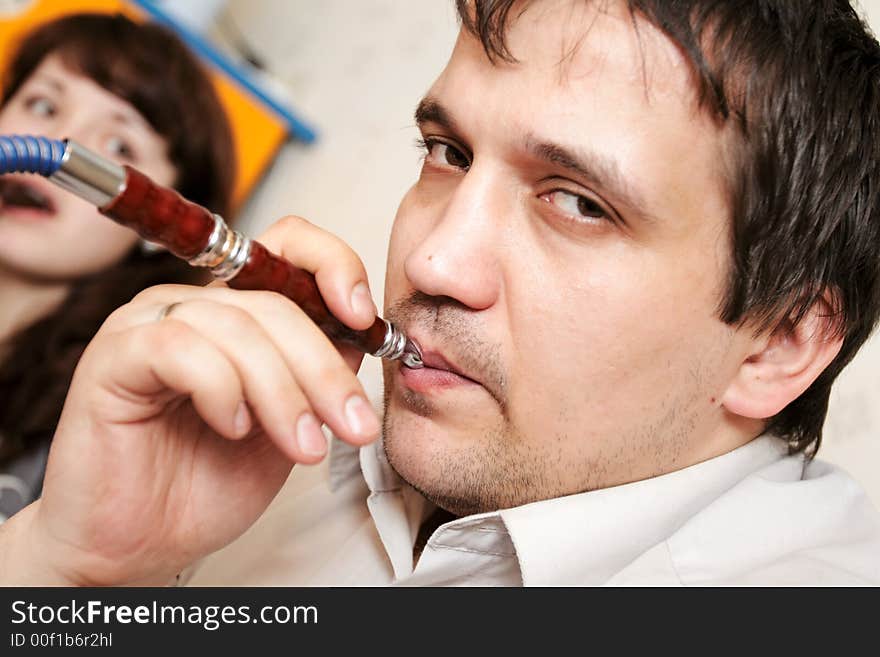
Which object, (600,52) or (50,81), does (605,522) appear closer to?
(600,52)

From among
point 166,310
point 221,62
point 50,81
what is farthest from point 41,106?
point 166,310

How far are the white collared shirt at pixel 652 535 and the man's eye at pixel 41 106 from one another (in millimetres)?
1262

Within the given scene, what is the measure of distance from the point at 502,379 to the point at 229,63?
159cm

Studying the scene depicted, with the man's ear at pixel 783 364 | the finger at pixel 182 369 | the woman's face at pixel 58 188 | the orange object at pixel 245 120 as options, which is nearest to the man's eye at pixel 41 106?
the woman's face at pixel 58 188

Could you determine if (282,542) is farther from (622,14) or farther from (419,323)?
(622,14)

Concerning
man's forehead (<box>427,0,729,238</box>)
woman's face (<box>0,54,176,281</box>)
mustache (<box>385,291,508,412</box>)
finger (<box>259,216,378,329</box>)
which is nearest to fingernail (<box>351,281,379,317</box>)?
finger (<box>259,216,378,329</box>)

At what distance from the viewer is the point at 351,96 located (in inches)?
90.0

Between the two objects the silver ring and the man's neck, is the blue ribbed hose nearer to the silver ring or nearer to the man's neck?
the silver ring

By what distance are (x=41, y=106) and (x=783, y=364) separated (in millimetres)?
1737

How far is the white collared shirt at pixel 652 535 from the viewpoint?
3.32ft

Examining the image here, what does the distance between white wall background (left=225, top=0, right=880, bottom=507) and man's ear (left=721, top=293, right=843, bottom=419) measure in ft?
2.95

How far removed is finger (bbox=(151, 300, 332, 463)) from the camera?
80cm
